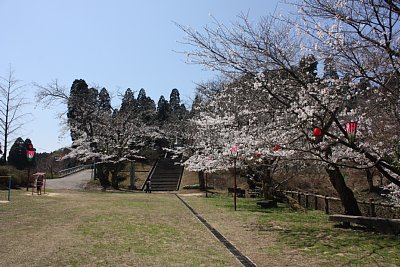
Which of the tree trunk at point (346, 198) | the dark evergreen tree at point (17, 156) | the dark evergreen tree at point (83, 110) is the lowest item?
the tree trunk at point (346, 198)

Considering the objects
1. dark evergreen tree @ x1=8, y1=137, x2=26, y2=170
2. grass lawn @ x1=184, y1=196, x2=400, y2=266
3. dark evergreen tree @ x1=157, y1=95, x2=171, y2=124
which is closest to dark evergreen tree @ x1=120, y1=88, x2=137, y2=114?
dark evergreen tree @ x1=8, y1=137, x2=26, y2=170

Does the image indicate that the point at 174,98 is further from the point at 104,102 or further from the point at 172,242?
the point at 172,242

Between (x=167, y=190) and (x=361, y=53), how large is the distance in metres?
23.0

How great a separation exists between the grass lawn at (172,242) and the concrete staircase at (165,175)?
1806cm

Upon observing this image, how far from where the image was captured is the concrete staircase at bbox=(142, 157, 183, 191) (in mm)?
29034

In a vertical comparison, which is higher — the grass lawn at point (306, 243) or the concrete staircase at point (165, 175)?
the concrete staircase at point (165, 175)

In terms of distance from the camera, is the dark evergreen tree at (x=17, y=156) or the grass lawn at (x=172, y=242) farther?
the dark evergreen tree at (x=17, y=156)

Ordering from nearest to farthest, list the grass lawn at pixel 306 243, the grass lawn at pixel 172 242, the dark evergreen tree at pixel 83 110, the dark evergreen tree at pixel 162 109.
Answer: the grass lawn at pixel 172 242
the grass lawn at pixel 306 243
the dark evergreen tree at pixel 83 110
the dark evergreen tree at pixel 162 109

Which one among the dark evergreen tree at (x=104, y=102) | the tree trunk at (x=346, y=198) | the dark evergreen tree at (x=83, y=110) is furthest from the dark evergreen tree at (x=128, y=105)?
the tree trunk at (x=346, y=198)

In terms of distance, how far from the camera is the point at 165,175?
107ft

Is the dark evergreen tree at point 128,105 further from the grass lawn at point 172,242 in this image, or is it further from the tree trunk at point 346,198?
the tree trunk at point 346,198

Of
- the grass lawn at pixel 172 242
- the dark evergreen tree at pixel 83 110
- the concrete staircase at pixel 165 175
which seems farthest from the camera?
the concrete staircase at pixel 165 175

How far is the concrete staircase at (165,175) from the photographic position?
29.0m

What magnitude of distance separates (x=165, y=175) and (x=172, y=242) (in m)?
25.6
